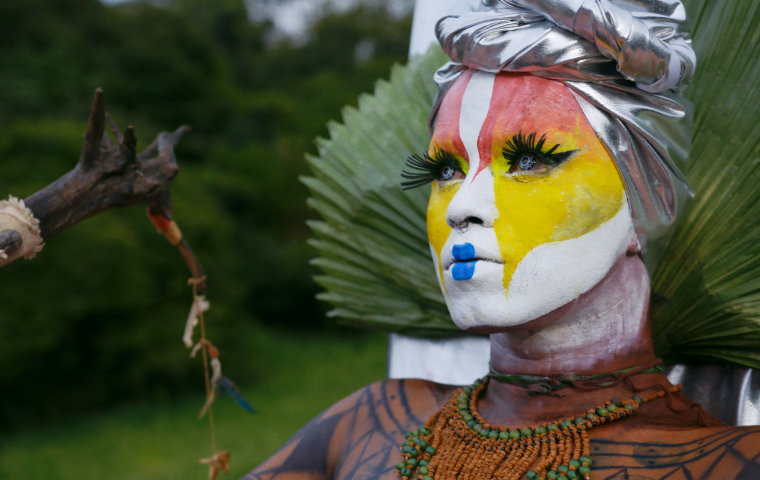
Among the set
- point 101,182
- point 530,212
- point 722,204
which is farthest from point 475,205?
point 101,182

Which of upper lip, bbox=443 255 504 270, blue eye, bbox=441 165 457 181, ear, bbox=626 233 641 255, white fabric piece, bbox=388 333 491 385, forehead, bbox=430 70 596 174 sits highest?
forehead, bbox=430 70 596 174

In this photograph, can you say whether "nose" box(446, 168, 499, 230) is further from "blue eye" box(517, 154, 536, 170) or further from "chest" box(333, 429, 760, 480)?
Result: "chest" box(333, 429, 760, 480)

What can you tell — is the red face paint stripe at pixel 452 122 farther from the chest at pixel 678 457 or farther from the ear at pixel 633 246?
the chest at pixel 678 457

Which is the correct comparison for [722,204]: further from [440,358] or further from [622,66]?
[440,358]

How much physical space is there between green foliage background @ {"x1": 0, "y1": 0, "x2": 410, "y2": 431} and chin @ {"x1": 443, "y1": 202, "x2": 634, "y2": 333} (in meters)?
3.45

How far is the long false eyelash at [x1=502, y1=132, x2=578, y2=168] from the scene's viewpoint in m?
1.23

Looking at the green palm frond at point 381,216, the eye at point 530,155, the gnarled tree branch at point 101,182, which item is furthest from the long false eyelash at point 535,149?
the gnarled tree branch at point 101,182

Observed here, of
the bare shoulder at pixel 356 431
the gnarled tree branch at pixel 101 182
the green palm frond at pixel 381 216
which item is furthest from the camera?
the green palm frond at pixel 381 216

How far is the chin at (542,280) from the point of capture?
122 cm

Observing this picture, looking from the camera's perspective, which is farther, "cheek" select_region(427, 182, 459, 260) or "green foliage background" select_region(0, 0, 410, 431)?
"green foliage background" select_region(0, 0, 410, 431)

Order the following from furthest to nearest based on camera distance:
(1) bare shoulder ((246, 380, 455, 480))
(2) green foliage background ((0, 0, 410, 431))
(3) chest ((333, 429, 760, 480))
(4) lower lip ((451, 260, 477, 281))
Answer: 1. (2) green foliage background ((0, 0, 410, 431))
2. (1) bare shoulder ((246, 380, 455, 480))
3. (4) lower lip ((451, 260, 477, 281))
4. (3) chest ((333, 429, 760, 480))

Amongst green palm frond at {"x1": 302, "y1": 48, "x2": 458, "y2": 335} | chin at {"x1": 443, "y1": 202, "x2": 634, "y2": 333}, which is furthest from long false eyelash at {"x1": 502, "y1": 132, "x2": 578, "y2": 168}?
green palm frond at {"x1": 302, "y1": 48, "x2": 458, "y2": 335}

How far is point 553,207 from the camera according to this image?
1.21 meters

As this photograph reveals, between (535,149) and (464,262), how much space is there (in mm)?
216
